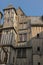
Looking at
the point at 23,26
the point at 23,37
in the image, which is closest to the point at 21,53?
the point at 23,37

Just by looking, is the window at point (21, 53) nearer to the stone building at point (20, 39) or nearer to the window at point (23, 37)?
the stone building at point (20, 39)

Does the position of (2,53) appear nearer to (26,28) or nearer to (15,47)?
(15,47)

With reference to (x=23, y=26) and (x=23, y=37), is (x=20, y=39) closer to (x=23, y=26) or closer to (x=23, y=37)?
(x=23, y=37)

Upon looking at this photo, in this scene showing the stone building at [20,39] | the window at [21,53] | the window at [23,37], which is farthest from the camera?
the window at [23,37]

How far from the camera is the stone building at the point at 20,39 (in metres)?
31.8

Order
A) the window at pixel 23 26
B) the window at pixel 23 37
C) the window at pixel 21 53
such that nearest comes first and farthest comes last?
the window at pixel 21 53 < the window at pixel 23 37 < the window at pixel 23 26

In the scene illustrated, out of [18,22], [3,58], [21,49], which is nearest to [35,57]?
[21,49]

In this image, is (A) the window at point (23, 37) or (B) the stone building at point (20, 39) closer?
(B) the stone building at point (20, 39)

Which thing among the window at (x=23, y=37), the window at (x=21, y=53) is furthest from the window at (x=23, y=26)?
the window at (x=21, y=53)

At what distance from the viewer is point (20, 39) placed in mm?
34188

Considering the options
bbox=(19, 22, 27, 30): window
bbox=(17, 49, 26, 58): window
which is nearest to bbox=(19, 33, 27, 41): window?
bbox=(19, 22, 27, 30): window

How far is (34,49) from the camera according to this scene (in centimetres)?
3225

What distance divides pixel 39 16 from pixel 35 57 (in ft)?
26.5

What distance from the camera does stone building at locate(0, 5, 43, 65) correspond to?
3176 centimetres
